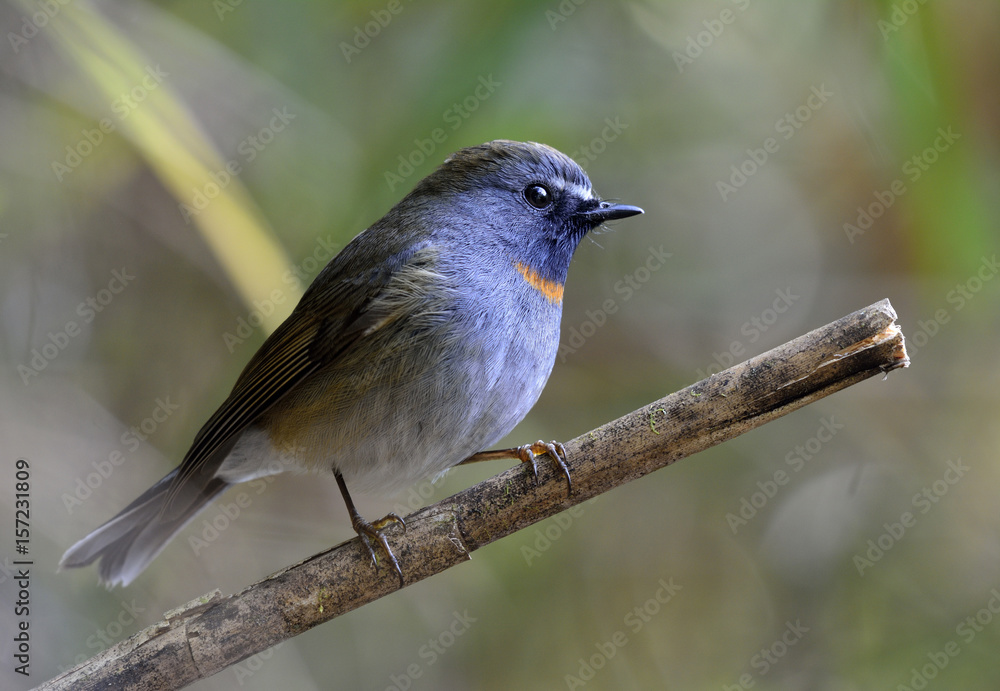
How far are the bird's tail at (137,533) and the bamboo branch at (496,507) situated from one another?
0.90m

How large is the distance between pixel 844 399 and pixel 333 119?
298 centimetres

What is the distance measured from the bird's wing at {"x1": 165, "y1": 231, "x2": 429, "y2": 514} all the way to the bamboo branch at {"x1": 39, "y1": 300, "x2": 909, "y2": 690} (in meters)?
0.69

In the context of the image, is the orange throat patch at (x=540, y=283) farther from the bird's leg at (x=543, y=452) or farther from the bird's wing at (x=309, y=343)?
the bird's leg at (x=543, y=452)

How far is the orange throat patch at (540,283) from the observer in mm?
3209

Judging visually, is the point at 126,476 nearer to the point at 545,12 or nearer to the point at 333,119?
the point at 333,119

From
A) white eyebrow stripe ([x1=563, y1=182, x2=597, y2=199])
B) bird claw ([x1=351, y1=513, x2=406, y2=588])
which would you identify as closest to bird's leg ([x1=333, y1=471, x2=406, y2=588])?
bird claw ([x1=351, y1=513, x2=406, y2=588])

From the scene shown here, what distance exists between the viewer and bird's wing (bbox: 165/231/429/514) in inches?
125

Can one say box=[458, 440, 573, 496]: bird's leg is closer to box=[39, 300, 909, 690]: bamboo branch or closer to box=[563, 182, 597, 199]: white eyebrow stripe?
box=[39, 300, 909, 690]: bamboo branch

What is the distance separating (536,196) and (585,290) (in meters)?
1.39

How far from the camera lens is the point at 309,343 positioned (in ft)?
10.7

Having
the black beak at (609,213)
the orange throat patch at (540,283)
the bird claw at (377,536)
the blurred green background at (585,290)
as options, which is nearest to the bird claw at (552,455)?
the bird claw at (377,536)

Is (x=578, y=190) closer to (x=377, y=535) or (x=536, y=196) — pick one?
(x=536, y=196)

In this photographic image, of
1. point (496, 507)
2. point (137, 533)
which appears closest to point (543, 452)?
point (496, 507)

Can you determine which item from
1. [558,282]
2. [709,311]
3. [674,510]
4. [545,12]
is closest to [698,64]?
[545,12]
